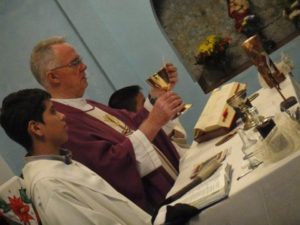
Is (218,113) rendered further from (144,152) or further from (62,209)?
(62,209)

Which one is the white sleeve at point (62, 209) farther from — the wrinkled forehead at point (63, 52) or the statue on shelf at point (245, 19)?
the statue on shelf at point (245, 19)

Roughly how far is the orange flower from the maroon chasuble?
1024 millimetres

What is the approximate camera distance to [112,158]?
222 centimetres

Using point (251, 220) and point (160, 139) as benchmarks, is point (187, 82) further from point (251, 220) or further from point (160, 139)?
point (251, 220)

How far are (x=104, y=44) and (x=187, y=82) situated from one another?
0.95 metres

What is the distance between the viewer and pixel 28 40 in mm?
4520

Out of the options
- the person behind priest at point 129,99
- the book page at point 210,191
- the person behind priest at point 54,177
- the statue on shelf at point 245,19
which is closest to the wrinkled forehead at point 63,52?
the person behind priest at point 54,177

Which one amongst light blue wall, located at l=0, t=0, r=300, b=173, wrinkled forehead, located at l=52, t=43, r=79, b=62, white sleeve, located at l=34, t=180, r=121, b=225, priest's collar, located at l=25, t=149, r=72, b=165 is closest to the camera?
white sleeve, located at l=34, t=180, r=121, b=225

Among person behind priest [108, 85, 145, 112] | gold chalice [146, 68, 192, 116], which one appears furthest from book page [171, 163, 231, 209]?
person behind priest [108, 85, 145, 112]

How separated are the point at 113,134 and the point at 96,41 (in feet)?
7.64

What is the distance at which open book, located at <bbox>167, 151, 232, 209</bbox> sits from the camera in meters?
1.43

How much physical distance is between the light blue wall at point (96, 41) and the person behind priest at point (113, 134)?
1887 mm

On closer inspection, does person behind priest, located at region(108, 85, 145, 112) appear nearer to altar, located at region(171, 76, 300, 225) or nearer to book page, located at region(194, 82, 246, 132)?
book page, located at region(194, 82, 246, 132)

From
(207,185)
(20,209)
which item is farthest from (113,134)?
(20,209)
